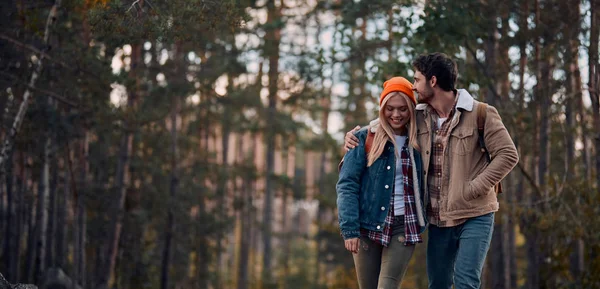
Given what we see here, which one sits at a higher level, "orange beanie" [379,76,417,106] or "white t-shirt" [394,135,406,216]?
"orange beanie" [379,76,417,106]

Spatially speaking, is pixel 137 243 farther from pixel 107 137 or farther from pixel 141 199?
pixel 107 137

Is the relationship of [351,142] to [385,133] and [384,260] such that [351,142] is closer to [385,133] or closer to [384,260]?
[385,133]

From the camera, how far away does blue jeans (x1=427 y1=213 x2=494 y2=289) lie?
5.11m

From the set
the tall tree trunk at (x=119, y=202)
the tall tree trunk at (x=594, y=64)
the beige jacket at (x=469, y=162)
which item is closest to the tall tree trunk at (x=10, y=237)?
the tall tree trunk at (x=119, y=202)

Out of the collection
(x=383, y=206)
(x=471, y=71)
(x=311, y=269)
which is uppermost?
(x=471, y=71)

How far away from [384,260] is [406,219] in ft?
0.98

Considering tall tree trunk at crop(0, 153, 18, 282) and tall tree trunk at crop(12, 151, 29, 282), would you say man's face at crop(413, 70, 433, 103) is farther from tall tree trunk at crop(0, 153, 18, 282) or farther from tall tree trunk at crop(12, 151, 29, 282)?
tall tree trunk at crop(12, 151, 29, 282)

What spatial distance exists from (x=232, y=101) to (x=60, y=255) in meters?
7.40

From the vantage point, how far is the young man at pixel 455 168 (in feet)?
16.9

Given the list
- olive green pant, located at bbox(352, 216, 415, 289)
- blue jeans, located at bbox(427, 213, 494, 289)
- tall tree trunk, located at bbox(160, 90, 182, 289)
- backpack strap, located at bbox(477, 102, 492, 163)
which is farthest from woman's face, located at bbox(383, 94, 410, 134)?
tall tree trunk, located at bbox(160, 90, 182, 289)

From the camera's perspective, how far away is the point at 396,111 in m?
5.25

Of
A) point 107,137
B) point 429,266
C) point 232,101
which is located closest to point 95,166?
point 107,137

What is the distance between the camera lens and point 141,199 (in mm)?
21484

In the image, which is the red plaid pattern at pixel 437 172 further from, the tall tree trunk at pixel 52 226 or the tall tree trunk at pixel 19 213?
the tall tree trunk at pixel 52 226
